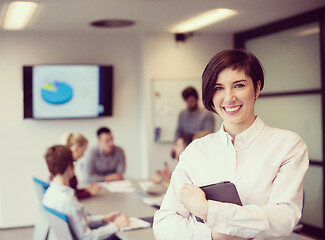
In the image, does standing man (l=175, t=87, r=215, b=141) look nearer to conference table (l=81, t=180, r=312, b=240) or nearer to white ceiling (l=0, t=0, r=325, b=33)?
white ceiling (l=0, t=0, r=325, b=33)

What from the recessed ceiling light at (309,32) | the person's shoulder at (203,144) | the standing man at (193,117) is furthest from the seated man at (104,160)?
the person's shoulder at (203,144)

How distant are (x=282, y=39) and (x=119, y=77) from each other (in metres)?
2.36

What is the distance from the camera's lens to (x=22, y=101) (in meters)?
→ 5.88

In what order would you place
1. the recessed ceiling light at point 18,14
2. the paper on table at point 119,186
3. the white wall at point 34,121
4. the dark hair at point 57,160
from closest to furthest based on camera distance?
1. the dark hair at point 57,160
2. the paper on table at point 119,186
3. the recessed ceiling light at point 18,14
4. the white wall at point 34,121

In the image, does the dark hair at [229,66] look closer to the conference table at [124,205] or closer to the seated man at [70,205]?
the conference table at [124,205]

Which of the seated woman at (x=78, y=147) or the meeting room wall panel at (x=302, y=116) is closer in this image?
the seated woman at (x=78, y=147)

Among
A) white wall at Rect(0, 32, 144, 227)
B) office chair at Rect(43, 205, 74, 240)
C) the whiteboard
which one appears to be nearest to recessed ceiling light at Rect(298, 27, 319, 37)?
the whiteboard

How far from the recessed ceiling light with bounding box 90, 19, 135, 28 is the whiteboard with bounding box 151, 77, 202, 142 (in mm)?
984

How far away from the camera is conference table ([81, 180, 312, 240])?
2.75 meters

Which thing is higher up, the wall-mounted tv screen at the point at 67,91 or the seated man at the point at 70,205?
the wall-mounted tv screen at the point at 67,91

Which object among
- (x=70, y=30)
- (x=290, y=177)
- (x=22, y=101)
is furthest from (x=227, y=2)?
(x=290, y=177)

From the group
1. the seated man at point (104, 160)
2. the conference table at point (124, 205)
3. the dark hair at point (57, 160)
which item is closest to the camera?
the conference table at point (124, 205)

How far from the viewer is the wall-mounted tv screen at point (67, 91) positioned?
591 centimetres

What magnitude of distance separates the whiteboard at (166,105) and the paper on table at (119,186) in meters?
1.77
